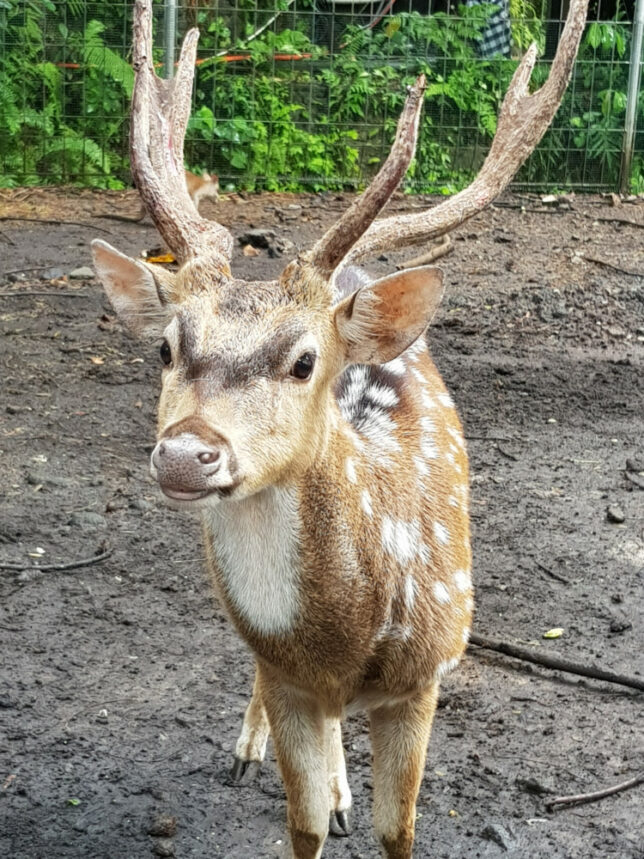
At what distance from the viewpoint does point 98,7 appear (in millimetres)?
9445

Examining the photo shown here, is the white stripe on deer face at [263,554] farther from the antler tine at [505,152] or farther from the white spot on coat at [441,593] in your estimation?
the antler tine at [505,152]

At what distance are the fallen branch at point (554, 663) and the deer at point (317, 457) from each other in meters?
0.96

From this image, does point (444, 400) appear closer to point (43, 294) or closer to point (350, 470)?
point (350, 470)

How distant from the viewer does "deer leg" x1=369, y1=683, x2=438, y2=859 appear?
3311 millimetres

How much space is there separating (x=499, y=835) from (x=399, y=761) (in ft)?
1.58

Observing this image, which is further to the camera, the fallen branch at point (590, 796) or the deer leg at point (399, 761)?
the fallen branch at point (590, 796)

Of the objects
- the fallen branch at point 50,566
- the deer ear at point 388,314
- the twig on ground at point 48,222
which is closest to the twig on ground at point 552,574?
the fallen branch at point 50,566

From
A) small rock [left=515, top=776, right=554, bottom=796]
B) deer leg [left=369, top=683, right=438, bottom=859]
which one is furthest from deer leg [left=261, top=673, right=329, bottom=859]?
small rock [left=515, top=776, right=554, bottom=796]

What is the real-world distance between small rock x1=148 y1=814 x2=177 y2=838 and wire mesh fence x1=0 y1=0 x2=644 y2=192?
269 inches

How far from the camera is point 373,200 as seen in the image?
302 centimetres

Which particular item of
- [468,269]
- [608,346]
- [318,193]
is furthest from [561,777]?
[318,193]

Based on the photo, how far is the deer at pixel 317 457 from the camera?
2.78 m

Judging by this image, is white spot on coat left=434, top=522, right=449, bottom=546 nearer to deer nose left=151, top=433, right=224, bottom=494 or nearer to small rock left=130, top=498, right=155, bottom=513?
deer nose left=151, top=433, right=224, bottom=494

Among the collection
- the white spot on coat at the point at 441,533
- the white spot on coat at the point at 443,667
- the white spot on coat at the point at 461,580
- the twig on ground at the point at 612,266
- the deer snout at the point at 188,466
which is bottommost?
the twig on ground at the point at 612,266
